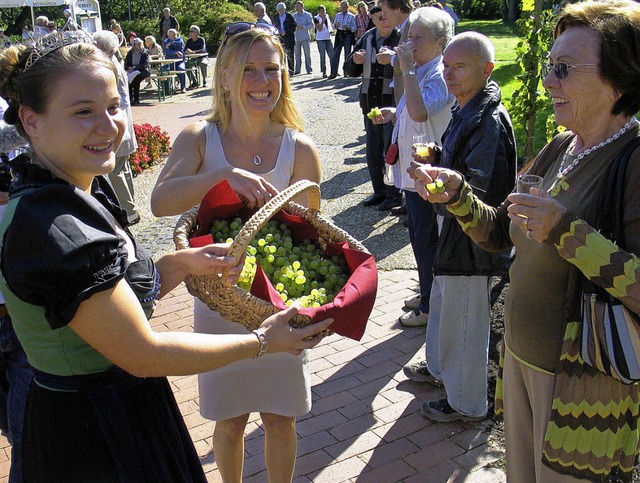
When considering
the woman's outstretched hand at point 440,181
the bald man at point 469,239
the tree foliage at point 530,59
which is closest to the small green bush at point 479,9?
the tree foliage at point 530,59

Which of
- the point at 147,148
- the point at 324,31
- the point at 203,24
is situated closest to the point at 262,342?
the point at 147,148

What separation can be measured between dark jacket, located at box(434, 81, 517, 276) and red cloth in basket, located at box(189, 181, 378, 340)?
3.74 feet

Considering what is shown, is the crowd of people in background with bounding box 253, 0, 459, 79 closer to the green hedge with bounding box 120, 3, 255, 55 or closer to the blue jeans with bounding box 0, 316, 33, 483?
the green hedge with bounding box 120, 3, 255, 55

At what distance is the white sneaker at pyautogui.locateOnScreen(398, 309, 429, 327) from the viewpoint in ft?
17.8

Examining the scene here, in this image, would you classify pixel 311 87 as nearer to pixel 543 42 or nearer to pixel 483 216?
pixel 543 42

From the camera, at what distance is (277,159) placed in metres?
3.29

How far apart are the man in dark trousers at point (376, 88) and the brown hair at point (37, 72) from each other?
18.8 feet

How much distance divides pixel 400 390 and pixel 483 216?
2009 millimetres

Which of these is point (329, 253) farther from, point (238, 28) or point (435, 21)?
point (435, 21)

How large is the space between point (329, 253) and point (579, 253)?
114 centimetres

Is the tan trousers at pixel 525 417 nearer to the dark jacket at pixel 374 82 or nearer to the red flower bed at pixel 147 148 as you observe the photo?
the dark jacket at pixel 374 82

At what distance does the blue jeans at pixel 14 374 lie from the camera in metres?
2.65

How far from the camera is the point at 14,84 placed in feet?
6.63

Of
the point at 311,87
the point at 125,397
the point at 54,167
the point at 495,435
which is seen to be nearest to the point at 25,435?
the point at 125,397
